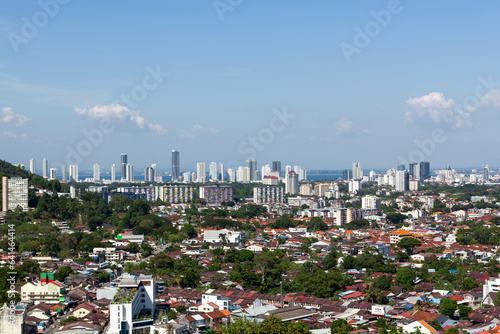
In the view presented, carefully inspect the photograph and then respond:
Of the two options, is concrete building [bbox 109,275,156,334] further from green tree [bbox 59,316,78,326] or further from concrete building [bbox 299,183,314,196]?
concrete building [bbox 299,183,314,196]

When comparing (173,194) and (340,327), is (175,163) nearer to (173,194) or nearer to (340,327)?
(173,194)

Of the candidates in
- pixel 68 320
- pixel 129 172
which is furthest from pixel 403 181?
pixel 68 320

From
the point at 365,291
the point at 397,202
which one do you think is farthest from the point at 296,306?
the point at 397,202

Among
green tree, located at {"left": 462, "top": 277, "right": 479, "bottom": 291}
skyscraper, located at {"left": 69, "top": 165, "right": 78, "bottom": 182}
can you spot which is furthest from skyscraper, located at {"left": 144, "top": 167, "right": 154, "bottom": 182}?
green tree, located at {"left": 462, "top": 277, "right": 479, "bottom": 291}

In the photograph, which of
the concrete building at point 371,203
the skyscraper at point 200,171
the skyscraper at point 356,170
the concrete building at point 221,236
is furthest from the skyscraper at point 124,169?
the concrete building at point 221,236

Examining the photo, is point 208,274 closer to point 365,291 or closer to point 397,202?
point 365,291

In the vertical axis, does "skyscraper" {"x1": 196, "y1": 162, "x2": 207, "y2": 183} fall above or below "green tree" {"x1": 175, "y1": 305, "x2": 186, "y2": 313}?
above
